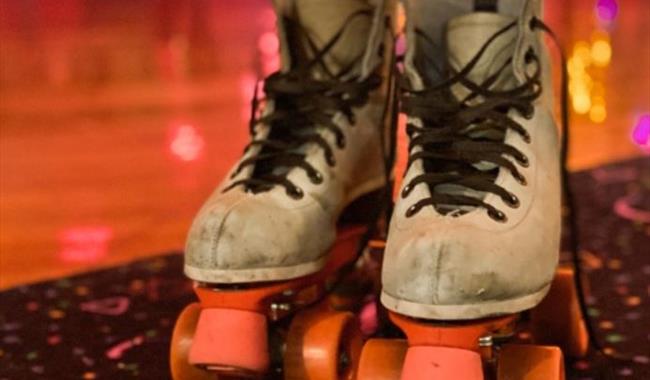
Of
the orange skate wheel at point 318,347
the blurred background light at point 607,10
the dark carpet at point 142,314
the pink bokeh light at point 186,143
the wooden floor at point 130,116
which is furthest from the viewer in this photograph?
the blurred background light at point 607,10

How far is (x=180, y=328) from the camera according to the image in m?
0.73

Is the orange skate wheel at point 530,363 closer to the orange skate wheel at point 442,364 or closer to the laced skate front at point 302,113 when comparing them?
the orange skate wheel at point 442,364

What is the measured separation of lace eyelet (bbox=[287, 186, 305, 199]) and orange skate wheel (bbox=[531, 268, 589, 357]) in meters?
0.20

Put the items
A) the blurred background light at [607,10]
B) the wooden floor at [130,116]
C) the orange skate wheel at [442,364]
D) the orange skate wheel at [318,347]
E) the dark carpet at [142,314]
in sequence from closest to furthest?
the orange skate wheel at [442,364] → the orange skate wheel at [318,347] → the dark carpet at [142,314] → the wooden floor at [130,116] → the blurred background light at [607,10]

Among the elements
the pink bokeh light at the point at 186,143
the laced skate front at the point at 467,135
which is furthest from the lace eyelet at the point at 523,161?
the pink bokeh light at the point at 186,143

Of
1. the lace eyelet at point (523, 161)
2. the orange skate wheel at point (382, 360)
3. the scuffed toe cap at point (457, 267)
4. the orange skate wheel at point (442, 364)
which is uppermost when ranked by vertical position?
the lace eyelet at point (523, 161)

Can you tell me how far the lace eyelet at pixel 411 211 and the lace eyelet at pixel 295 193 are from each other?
0.10 metres

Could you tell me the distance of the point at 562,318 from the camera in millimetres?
781

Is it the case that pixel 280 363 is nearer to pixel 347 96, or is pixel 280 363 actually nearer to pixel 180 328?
pixel 180 328

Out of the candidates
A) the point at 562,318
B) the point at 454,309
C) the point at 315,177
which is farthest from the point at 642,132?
the point at 454,309

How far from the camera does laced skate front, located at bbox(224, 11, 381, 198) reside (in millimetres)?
740

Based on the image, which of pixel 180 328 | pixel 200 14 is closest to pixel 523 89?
pixel 180 328

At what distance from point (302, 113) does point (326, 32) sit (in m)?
0.08

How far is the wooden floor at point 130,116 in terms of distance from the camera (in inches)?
45.6
